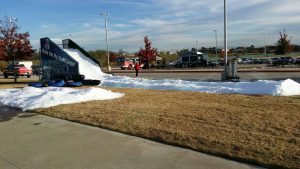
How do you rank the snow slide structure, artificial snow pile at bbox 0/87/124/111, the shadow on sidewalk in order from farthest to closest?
the snow slide structure
artificial snow pile at bbox 0/87/124/111
the shadow on sidewalk

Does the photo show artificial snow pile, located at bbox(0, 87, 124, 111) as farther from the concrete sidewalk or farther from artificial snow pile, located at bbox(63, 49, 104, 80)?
artificial snow pile, located at bbox(63, 49, 104, 80)

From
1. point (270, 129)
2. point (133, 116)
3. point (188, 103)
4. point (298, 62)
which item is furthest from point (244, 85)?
point (298, 62)

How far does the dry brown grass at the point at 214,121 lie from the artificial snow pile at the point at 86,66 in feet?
35.3

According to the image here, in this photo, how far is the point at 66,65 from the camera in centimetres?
2311

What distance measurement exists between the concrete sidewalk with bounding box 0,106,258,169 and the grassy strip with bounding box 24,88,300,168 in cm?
36

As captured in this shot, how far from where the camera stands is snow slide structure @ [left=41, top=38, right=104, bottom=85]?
2294cm

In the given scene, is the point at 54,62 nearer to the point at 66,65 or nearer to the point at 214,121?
the point at 66,65

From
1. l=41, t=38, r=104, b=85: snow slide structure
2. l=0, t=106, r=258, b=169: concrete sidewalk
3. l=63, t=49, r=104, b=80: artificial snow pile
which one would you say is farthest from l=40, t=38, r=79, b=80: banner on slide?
l=0, t=106, r=258, b=169: concrete sidewalk

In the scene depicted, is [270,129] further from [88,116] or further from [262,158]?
[88,116]

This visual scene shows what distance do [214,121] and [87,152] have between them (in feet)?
10.4

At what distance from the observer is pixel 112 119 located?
388 inches

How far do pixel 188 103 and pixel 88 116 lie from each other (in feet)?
10.7

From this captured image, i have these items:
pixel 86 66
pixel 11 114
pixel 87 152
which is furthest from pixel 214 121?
pixel 86 66

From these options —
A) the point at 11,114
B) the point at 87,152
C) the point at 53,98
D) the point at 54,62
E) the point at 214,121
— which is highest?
the point at 54,62
